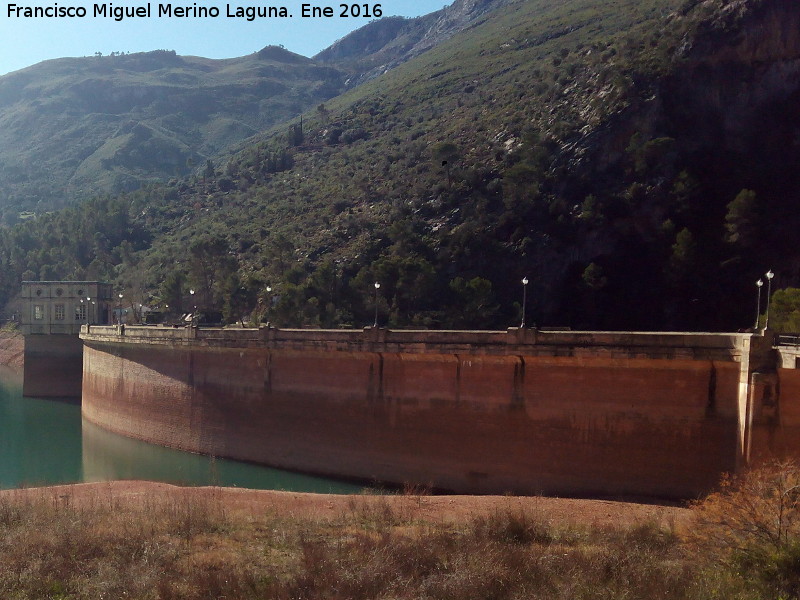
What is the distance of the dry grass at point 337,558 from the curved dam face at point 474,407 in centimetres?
573

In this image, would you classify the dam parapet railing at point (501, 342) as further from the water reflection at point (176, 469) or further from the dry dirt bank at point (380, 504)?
the water reflection at point (176, 469)

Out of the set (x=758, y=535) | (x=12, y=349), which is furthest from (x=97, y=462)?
(x=12, y=349)

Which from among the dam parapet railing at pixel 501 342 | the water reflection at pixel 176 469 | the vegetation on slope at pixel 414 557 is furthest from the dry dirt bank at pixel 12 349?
the vegetation on slope at pixel 414 557

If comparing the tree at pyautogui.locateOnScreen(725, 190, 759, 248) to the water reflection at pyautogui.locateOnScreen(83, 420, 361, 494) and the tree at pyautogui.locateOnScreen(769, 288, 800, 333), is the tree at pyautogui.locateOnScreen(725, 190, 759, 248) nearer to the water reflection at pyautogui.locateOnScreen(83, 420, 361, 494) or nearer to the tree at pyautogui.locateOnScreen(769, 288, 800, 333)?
the tree at pyautogui.locateOnScreen(769, 288, 800, 333)

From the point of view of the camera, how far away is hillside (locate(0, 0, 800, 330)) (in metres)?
52.5

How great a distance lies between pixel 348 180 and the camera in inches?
3204

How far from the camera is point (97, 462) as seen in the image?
3666cm

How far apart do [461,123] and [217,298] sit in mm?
32734

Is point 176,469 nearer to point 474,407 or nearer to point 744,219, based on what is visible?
point 474,407

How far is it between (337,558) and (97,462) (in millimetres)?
24895

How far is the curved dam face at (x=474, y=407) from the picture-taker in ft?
78.5

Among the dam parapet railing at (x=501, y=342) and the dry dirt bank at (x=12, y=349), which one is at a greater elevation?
the dam parapet railing at (x=501, y=342)

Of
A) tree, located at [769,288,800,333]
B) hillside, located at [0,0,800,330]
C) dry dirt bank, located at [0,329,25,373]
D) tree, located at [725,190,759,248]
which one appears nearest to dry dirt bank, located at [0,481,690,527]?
tree, located at [769,288,800,333]

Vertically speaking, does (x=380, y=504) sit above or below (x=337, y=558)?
below
